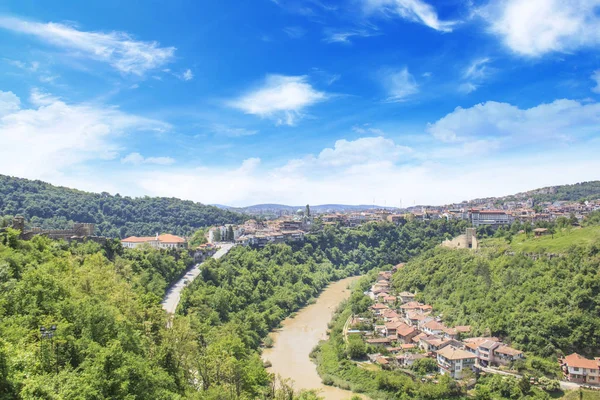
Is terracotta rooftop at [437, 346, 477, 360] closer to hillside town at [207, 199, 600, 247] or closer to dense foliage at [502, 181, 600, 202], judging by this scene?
hillside town at [207, 199, 600, 247]

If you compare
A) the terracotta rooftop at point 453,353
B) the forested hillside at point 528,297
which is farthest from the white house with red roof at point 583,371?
the terracotta rooftop at point 453,353

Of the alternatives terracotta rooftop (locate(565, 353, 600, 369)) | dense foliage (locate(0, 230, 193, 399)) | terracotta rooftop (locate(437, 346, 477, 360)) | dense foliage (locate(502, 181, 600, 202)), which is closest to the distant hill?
dense foliage (locate(502, 181, 600, 202))

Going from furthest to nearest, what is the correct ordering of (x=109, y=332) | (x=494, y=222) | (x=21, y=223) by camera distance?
(x=494, y=222), (x=21, y=223), (x=109, y=332)

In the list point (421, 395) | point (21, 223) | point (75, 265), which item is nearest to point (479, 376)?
point (421, 395)

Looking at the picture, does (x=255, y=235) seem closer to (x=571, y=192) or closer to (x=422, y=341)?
(x=422, y=341)

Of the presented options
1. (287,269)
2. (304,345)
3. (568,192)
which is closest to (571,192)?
(568,192)

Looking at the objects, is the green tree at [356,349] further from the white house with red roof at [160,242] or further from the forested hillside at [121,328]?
the white house with red roof at [160,242]

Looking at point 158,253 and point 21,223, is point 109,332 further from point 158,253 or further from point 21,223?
point 158,253
